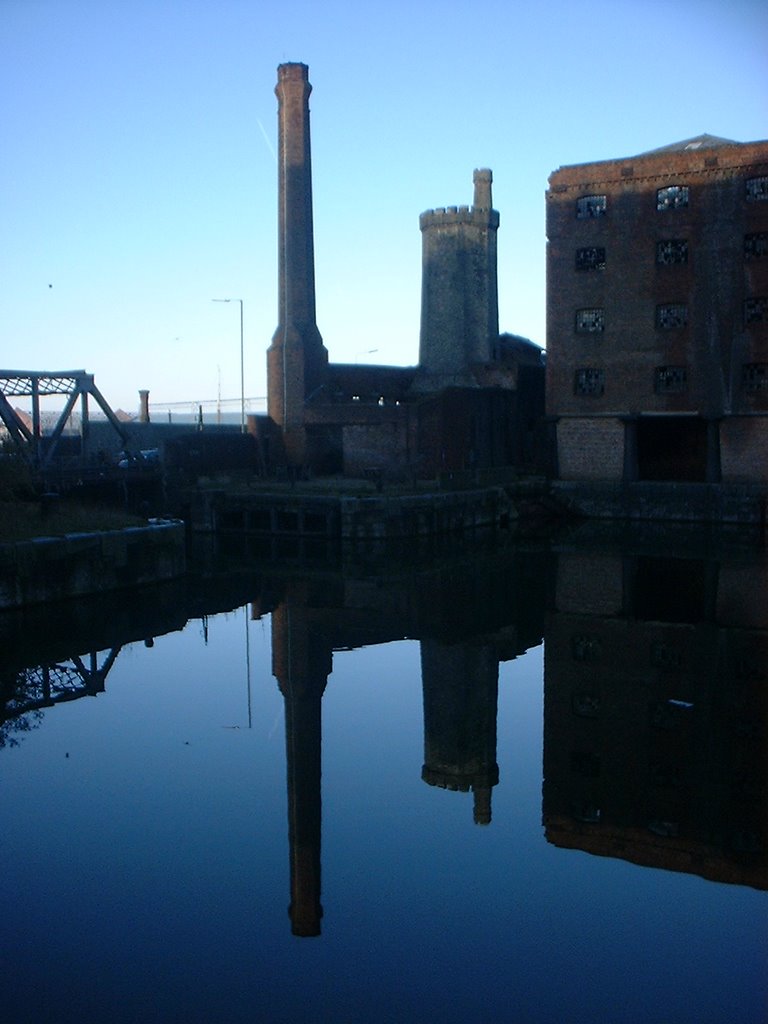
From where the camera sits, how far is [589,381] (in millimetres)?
31156

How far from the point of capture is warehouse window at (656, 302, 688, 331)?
29.9 m

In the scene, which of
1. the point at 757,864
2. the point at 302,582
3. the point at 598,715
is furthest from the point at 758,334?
the point at 757,864

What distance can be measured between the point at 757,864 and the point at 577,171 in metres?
27.2

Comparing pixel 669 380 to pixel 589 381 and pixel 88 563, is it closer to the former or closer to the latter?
pixel 589 381

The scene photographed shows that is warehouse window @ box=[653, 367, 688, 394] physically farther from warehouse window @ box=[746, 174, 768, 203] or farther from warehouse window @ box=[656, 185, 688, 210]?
warehouse window @ box=[746, 174, 768, 203]

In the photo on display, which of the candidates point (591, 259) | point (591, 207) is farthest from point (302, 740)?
point (591, 207)

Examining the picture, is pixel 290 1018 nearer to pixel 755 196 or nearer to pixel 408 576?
pixel 408 576

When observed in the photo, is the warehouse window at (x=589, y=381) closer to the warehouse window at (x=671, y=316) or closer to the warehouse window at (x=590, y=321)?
the warehouse window at (x=590, y=321)

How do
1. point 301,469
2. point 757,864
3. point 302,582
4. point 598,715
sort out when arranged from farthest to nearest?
point 301,469
point 302,582
point 598,715
point 757,864

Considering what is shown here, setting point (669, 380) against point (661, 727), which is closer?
point (661, 727)

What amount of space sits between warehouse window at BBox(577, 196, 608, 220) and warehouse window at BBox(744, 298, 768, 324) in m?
5.26

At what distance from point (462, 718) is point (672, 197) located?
2317 cm

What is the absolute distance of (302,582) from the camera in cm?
2041

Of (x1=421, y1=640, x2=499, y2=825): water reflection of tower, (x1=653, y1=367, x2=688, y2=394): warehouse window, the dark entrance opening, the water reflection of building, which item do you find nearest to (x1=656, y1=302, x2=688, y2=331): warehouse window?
(x1=653, y1=367, x2=688, y2=394): warehouse window
